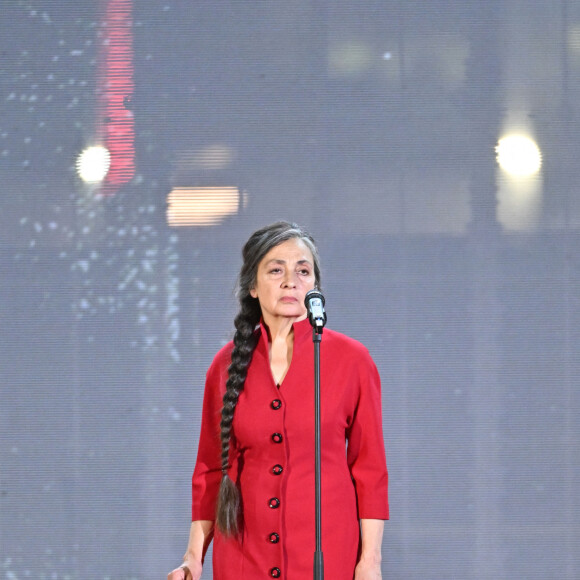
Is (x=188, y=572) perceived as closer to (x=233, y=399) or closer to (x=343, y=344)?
(x=233, y=399)

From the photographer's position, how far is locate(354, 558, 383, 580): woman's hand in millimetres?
2162

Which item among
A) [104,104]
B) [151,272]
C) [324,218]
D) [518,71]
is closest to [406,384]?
[324,218]

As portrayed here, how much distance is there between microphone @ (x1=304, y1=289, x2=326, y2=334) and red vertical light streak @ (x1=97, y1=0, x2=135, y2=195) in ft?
5.85

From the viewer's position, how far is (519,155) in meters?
3.50

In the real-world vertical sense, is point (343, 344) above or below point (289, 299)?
below

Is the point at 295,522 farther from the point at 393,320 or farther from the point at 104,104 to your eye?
the point at 104,104


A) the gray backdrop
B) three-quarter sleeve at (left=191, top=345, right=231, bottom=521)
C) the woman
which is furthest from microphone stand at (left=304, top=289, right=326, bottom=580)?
the gray backdrop

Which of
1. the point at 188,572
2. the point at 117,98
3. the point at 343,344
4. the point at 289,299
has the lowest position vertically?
the point at 188,572

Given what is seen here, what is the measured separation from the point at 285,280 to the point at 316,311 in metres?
0.35

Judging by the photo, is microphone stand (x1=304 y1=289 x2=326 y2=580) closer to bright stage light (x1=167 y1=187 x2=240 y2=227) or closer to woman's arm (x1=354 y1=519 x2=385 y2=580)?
woman's arm (x1=354 y1=519 x2=385 y2=580)

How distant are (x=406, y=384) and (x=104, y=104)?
1.76 m

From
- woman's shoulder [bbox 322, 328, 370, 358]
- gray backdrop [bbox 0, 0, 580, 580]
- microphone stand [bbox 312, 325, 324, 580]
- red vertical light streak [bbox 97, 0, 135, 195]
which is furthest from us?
red vertical light streak [bbox 97, 0, 135, 195]

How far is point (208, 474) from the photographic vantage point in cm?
238

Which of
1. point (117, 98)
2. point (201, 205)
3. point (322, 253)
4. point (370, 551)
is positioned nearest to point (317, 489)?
point (370, 551)
